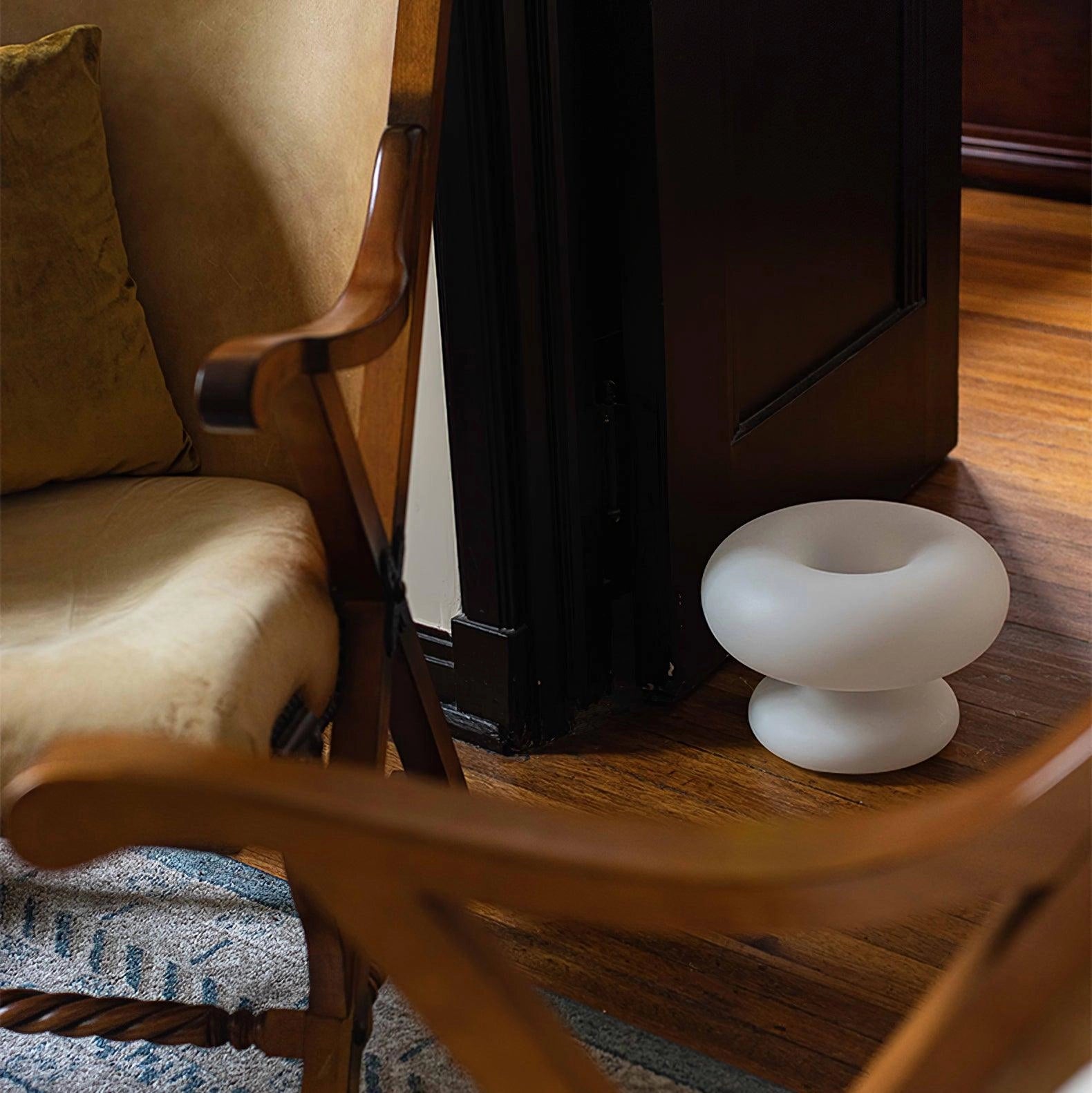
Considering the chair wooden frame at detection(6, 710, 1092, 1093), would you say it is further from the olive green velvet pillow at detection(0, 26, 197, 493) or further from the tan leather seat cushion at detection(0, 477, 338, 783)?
the olive green velvet pillow at detection(0, 26, 197, 493)

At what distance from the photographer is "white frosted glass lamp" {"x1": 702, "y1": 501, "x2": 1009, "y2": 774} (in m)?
1.45

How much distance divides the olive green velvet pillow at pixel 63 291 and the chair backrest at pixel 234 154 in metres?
0.04

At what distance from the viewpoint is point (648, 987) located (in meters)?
1.28

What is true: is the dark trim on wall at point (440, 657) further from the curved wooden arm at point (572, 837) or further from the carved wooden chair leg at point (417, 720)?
the curved wooden arm at point (572, 837)

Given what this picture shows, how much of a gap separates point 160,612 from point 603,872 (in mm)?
577

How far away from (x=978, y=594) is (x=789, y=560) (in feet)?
0.65

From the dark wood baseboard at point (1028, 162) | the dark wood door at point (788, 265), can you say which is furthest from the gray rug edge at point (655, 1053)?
the dark wood baseboard at point (1028, 162)

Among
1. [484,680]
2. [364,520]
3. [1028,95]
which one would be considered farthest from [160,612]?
[1028,95]

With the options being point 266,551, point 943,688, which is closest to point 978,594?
point 943,688

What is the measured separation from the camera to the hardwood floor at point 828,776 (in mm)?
1237

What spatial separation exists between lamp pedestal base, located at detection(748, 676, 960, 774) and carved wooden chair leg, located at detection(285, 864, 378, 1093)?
684 millimetres

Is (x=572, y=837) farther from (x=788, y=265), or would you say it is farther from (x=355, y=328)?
(x=788, y=265)

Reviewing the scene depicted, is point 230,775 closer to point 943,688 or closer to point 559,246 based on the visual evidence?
point 559,246

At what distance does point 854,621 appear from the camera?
144cm
